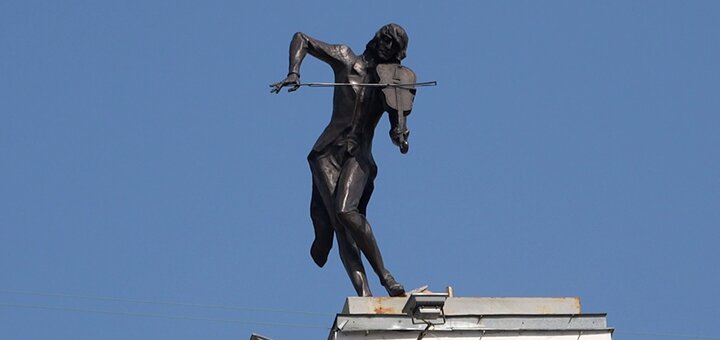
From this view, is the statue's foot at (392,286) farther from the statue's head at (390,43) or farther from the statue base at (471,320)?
the statue's head at (390,43)

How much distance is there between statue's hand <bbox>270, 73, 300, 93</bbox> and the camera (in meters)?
23.6

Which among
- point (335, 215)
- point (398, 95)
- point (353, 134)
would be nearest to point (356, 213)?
point (335, 215)

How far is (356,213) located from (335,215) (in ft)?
0.94

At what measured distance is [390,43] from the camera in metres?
24.2

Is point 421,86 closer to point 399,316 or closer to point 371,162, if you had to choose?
point 371,162

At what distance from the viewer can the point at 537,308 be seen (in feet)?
72.2

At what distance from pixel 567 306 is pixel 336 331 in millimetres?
2691

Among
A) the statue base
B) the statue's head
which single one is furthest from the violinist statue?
the statue base

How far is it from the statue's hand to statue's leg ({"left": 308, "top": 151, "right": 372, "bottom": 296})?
907 mm

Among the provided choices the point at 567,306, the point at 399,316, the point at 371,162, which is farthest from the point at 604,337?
the point at 371,162

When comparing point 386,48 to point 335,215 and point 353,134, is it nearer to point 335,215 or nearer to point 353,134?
point 353,134

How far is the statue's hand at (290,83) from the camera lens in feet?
77.4

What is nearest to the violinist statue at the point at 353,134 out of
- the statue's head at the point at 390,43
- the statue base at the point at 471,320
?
the statue's head at the point at 390,43

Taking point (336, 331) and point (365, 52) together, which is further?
point (365, 52)
